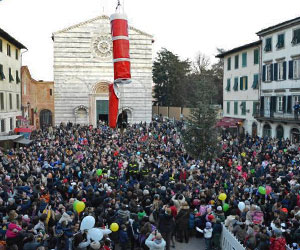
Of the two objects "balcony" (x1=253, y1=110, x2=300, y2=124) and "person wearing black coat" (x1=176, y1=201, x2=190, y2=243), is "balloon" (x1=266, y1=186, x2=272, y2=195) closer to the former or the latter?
"person wearing black coat" (x1=176, y1=201, x2=190, y2=243)

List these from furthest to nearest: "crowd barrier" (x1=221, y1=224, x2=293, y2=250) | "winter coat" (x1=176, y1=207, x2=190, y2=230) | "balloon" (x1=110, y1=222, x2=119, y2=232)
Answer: "winter coat" (x1=176, y1=207, x2=190, y2=230) < "balloon" (x1=110, y1=222, x2=119, y2=232) < "crowd barrier" (x1=221, y1=224, x2=293, y2=250)

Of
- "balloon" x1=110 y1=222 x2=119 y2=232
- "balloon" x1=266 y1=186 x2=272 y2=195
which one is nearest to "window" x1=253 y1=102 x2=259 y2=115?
"balloon" x1=266 y1=186 x2=272 y2=195

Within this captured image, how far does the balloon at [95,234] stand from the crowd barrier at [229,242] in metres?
3.55

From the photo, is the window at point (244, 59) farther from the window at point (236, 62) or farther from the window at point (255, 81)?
the window at point (255, 81)

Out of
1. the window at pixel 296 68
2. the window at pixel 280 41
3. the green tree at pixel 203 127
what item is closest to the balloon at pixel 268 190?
the green tree at pixel 203 127

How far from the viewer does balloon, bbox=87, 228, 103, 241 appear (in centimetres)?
839

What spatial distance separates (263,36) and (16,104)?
25.8 metres

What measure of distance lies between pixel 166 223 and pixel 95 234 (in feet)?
8.38

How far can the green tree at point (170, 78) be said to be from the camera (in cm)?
5969

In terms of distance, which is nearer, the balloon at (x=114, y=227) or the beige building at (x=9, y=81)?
the balloon at (x=114, y=227)

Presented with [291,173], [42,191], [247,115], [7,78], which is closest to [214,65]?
[247,115]

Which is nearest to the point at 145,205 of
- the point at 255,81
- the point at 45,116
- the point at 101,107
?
the point at 255,81

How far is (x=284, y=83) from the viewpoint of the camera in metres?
29.5

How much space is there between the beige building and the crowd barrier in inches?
1014
